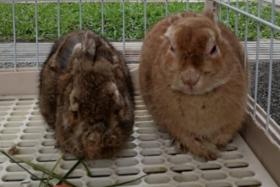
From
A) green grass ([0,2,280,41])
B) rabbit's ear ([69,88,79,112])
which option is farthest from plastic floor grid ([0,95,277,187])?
green grass ([0,2,280,41])

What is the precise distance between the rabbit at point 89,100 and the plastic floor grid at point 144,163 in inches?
2.4

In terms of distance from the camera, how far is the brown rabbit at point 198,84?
1422mm

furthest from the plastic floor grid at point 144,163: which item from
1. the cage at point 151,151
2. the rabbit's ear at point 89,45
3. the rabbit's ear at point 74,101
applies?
the rabbit's ear at point 89,45

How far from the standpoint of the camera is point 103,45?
163 centimetres

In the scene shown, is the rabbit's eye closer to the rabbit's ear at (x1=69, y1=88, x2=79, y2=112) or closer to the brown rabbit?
the brown rabbit

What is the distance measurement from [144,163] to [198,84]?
1.00ft

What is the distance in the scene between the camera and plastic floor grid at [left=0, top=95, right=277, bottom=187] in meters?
1.43

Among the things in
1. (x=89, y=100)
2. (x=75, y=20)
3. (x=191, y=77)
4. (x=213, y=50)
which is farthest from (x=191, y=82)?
(x=75, y=20)

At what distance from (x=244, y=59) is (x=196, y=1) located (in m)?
1.23

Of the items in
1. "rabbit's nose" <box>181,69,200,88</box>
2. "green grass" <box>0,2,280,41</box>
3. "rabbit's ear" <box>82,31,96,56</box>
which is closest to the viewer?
"rabbit's nose" <box>181,69,200,88</box>

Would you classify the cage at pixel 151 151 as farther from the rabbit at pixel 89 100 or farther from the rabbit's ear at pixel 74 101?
the rabbit's ear at pixel 74 101

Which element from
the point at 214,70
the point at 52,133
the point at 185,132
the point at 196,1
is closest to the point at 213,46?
the point at 214,70

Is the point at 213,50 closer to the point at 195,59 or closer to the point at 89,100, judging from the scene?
the point at 195,59

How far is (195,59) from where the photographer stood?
1.41m
